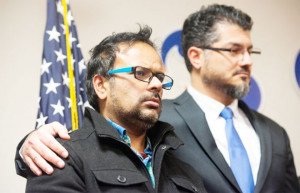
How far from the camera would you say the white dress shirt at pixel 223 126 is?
1748 mm

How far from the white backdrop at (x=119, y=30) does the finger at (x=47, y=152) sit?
1.23 meters

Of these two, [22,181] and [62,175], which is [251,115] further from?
[22,181]

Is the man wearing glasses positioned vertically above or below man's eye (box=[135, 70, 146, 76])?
below

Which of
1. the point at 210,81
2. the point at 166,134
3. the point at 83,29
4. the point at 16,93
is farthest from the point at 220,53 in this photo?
the point at 16,93

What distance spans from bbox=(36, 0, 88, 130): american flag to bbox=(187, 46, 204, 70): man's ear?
0.61m

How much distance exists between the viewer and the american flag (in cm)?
202

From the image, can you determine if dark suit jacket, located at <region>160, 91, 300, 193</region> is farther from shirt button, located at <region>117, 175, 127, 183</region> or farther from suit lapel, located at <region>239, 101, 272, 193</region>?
shirt button, located at <region>117, 175, 127, 183</region>

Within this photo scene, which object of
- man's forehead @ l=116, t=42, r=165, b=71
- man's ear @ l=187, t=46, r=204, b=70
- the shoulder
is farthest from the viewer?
man's ear @ l=187, t=46, r=204, b=70

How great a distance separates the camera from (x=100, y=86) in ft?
5.01

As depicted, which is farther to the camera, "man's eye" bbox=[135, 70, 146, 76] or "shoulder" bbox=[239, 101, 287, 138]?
"shoulder" bbox=[239, 101, 287, 138]

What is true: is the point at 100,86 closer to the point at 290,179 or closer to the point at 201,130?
the point at 201,130

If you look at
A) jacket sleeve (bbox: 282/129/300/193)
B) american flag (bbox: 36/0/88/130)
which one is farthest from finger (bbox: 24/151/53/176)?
jacket sleeve (bbox: 282/129/300/193)

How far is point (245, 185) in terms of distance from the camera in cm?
164

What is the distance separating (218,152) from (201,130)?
125 mm
